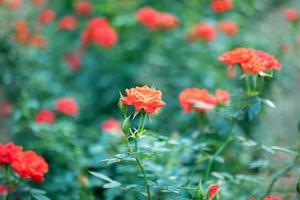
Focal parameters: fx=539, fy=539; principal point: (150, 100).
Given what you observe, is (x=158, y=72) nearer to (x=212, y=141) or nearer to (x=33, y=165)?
(x=212, y=141)

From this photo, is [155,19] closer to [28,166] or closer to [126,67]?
[126,67]

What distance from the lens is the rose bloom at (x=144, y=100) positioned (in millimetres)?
1498

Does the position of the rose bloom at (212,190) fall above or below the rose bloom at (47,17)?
below

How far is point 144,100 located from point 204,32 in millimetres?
1717

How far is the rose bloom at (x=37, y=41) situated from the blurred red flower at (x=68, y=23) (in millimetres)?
181

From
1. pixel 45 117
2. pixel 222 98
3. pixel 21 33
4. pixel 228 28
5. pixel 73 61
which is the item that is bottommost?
pixel 222 98

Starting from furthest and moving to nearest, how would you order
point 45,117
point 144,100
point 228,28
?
point 228,28 → point 45,117 → point 144,100

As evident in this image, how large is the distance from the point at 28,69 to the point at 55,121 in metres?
0.53

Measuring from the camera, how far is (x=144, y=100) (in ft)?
4.91

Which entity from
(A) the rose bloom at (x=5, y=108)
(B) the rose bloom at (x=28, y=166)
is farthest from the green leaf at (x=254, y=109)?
(A) the rose bloom at (x=5, y=108)

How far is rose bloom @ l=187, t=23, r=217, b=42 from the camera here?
3133mm

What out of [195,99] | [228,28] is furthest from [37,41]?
[195,99]

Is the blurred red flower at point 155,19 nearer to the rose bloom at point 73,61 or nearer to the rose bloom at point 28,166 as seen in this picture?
the rose bloom at point 73,61

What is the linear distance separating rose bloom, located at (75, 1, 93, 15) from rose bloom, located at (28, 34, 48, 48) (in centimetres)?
33
